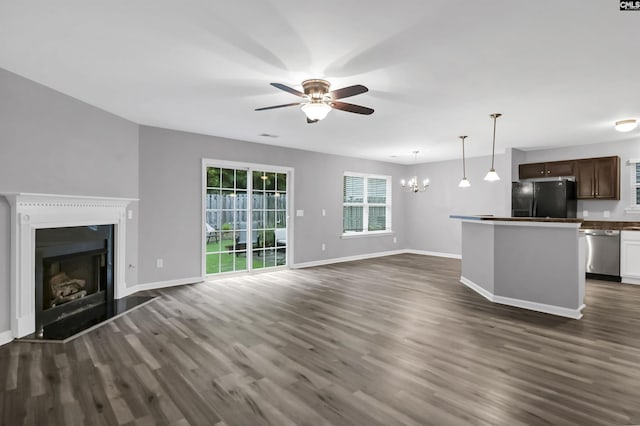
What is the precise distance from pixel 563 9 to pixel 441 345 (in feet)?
8.86

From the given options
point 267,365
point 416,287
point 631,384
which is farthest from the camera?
point 416,287

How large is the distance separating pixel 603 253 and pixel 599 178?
1416 millimetres

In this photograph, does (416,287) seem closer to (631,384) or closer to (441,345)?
(441,345)

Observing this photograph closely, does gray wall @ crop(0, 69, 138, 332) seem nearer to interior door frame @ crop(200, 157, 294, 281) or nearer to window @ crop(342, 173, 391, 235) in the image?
interior door frame @ crop(200, 157, 294, 281)

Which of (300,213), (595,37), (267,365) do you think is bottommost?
(267,365)

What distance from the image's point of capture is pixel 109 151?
430 cm

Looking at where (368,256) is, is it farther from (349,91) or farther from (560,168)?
(349,91)

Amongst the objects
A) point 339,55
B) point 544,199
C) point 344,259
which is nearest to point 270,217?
point 344,259

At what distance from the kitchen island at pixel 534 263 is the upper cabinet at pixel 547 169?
3108mm

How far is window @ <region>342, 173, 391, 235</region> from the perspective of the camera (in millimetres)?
7969

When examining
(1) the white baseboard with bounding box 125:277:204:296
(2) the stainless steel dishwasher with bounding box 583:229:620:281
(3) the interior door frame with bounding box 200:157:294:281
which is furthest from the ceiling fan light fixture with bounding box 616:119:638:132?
(1) the white baseboard with bounding box 125:277:204:296

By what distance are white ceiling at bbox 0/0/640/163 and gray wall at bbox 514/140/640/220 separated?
6.49ft

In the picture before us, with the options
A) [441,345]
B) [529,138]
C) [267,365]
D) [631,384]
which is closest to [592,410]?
[631,384]

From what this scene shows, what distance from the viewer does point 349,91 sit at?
9.23 ft
